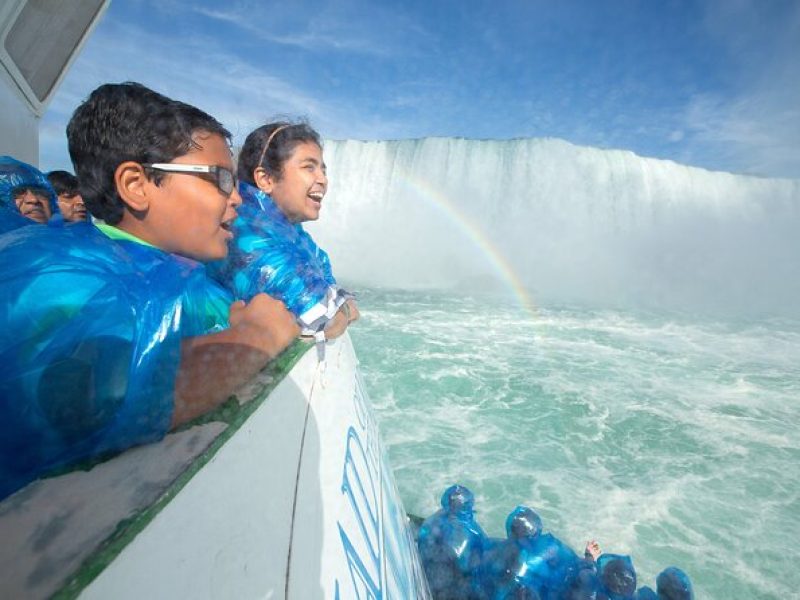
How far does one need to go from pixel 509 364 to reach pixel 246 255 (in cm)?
1081

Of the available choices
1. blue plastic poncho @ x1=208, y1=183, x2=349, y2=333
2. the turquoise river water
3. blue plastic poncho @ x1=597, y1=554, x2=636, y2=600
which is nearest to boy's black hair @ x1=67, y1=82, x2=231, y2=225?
blue plastic poncho @ x1=208, y1=183, x2=349, y2=333

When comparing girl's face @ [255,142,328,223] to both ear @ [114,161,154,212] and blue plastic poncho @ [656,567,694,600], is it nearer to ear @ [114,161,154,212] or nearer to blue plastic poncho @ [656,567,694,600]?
ear @ [114,161,154,212]

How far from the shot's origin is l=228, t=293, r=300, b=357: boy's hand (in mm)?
1149

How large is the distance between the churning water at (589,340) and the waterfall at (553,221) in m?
0.15

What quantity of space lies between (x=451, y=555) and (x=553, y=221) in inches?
1329

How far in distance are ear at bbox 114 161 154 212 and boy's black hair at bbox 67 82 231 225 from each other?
0.01 m

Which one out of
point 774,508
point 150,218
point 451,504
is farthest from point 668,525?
point 150,218

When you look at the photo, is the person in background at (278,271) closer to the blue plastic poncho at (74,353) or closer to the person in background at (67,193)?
the blue plastic poncho at (74,353)

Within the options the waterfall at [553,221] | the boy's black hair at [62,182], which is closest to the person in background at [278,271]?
the boy's black hair at [62,182]

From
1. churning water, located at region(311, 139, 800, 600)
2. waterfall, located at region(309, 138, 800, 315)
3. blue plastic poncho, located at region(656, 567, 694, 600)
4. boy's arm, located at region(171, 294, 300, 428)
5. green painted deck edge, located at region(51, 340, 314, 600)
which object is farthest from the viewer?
waterfall, located at region(309, 138, 800, 315)

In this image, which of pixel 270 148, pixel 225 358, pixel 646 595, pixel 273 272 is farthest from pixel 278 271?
pixel 646 595

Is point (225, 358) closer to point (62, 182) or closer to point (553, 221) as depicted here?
point (62, 182)

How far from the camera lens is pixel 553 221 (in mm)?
33750

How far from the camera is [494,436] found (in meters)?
7.48
